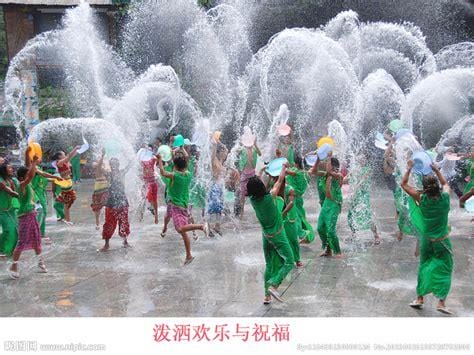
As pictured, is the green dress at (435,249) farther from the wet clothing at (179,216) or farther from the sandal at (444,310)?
the wet clothing at (179,216)

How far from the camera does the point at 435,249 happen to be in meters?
6.00

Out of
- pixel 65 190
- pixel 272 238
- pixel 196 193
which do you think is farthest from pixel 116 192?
pixel 272 238

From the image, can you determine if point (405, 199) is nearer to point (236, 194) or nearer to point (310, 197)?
point (236, 194)

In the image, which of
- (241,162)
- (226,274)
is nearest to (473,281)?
(226,274)

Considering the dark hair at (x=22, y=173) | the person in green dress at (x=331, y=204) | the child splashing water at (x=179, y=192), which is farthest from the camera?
the child splashing water at (x=179, y=192)

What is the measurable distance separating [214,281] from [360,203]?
9.16 ft

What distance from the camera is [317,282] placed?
703 cm

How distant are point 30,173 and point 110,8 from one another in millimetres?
15806

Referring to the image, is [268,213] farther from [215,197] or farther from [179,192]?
[215,197]

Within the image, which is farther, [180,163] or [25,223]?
[180,163]

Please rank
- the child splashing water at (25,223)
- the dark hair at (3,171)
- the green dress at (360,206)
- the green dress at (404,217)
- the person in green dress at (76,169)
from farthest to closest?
the person in green dress at (76,169) < the green dress at (404,217) < the green dress at (360,206) < the dark hair at (3,171) < the child splashing water at (25,223)

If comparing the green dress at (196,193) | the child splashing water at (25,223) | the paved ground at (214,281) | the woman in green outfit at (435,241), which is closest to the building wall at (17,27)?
the green dress at (196,193)

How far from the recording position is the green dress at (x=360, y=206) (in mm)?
8812

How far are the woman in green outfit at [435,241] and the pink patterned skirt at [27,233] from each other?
4539mm
